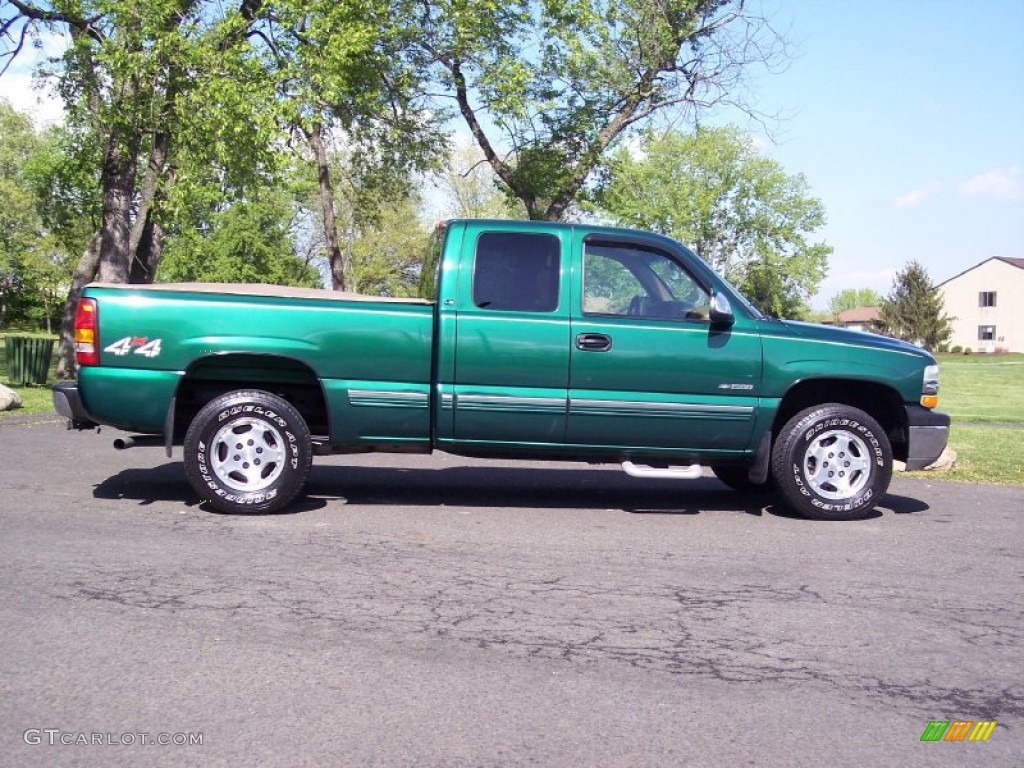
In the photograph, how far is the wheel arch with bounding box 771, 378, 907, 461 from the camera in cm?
780

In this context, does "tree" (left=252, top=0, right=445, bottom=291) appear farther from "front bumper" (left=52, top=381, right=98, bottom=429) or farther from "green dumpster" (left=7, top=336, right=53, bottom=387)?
"front bumper" (left=52, top=381, right=98, bottom=429)

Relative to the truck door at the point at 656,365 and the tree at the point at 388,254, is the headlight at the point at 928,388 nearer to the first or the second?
the truck door at the point at 656,365

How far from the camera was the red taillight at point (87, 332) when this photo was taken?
22.6 feet

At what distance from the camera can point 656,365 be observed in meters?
7.32

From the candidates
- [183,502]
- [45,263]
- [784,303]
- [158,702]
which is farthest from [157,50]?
[784,303]

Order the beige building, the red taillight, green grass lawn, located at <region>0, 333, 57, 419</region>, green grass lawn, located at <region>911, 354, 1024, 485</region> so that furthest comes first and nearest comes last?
the beige building → green grass lawn, located at <region>0, 333, 57, 419</region> → green grass lawn, located at <region>911, 354, 1024, 485</region> → the red taillight

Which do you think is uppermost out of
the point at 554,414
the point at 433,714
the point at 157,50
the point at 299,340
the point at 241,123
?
→ the point at 157,50

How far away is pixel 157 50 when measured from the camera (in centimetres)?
1822

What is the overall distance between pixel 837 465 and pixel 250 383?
4359mm

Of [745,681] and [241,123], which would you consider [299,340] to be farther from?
[241,123]

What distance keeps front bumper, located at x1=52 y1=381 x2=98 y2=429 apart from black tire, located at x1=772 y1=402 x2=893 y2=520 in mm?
4910

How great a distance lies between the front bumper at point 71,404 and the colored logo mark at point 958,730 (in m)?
5.59

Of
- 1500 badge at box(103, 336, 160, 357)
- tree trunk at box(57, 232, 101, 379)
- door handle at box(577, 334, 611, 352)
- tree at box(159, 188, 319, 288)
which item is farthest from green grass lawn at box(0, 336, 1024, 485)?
tree at box(159, 188, 319, 288)

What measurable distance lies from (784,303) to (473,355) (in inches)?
2809
